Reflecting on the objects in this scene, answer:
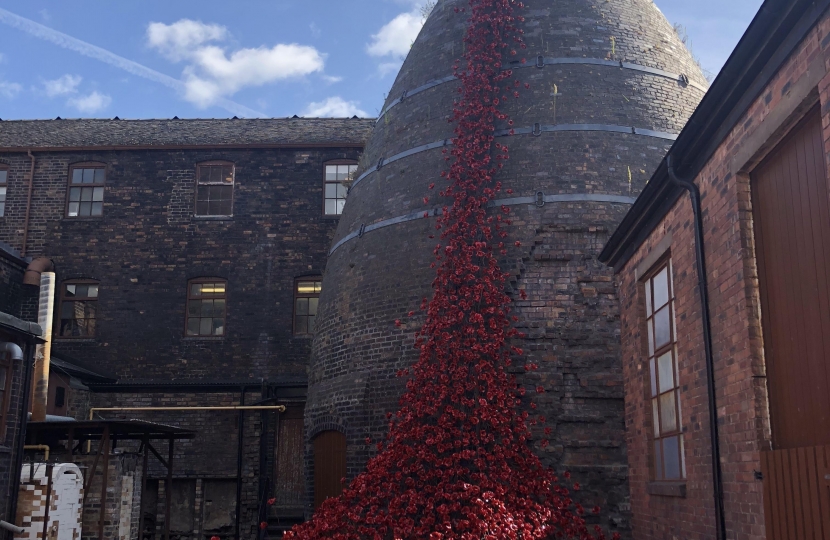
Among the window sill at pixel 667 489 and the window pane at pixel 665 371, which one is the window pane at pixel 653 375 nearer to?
the window pane at pixel 665 371

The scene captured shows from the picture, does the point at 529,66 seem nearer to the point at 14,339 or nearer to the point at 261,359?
the point at 14,339

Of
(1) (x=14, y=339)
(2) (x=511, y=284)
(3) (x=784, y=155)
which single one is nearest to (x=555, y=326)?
(2) (x=511, y=284)

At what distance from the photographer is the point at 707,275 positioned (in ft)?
23.8

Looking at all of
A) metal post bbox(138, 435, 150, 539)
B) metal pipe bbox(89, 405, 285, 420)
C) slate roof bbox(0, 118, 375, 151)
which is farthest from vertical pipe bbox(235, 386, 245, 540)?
slate roof bbox(0, 118, 375, 151)

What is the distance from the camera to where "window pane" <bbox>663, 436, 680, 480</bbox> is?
8.34 meters

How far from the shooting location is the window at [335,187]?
21.8m

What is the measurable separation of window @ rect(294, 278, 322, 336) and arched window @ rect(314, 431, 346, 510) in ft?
23.8

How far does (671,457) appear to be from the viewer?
854 cm

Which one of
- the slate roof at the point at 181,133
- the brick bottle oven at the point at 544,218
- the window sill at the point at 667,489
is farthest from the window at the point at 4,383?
the slate roof at the point at 181,133

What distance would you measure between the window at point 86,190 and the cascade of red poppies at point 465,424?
12.5 metres

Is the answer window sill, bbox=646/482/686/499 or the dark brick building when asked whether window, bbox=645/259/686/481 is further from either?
the dark brick building

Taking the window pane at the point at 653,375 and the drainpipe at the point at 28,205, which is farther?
the drainpipe at the point at 28,205

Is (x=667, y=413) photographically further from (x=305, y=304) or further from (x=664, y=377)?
(x=305, y=304)

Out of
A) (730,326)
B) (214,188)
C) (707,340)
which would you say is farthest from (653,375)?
(214,188)
